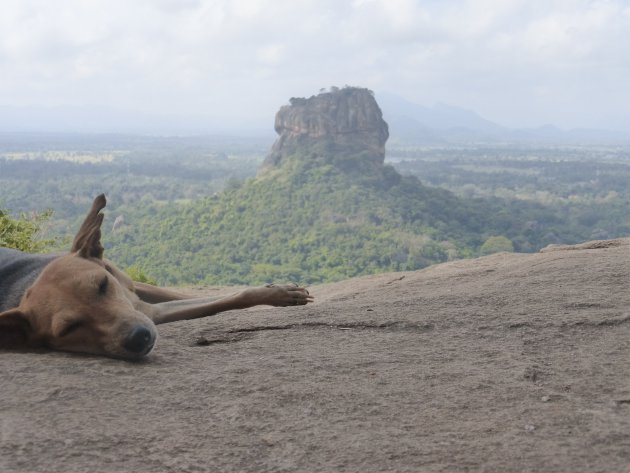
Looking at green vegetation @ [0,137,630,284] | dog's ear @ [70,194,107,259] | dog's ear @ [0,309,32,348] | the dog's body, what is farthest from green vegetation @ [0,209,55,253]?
green vegetation @ [0,137,630,284]

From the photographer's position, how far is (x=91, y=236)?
178 inches

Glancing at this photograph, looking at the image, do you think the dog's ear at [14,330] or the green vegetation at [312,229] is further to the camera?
the green vegetation at [312,229]

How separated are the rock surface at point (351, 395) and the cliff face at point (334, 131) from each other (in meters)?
64.4

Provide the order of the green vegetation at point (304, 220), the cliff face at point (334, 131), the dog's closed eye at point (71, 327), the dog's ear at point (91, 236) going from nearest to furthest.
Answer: the dog's closed eye at point (71, 327) < the dog's ear at point (91, 236) < the green vegetation at point (304, 220) < the cliff face at point (334, 131)

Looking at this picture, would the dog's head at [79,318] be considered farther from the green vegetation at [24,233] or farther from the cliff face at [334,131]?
the cliff face at [334,131]

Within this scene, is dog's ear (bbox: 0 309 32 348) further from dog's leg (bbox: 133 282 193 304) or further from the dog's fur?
dog's leg (bbox: 133 282 193 304)

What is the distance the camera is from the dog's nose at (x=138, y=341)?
360cm

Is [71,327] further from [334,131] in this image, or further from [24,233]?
[334,131]

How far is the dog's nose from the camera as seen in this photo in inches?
142

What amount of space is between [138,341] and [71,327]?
0.41 meters

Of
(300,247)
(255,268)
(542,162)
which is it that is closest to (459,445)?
(255,268)

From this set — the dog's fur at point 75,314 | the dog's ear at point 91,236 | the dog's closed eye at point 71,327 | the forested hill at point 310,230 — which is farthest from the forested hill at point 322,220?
the dog's closed eye at point 71,327

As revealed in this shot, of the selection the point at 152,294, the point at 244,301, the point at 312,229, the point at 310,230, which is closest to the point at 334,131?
the point at 312,229

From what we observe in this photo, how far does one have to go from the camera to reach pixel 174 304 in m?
5.09
